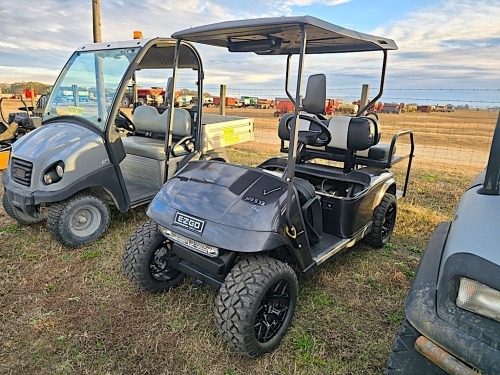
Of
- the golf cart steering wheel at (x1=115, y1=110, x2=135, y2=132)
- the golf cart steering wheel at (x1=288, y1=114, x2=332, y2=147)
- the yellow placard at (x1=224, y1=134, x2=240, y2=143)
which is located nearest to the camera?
the golf cart steering wheel at (x1=288, y1=114, x2=332, y2=147)

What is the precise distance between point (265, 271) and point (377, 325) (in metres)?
0.98

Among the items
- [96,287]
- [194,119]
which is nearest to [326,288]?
[96,287]

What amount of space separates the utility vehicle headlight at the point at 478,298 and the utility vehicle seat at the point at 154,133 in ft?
10.3

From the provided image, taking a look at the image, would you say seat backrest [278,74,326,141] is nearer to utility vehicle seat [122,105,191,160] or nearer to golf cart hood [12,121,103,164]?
utility vehicle seat [122,105,191,160]

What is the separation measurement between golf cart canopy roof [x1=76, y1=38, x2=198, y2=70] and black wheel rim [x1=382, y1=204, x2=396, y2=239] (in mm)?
2701

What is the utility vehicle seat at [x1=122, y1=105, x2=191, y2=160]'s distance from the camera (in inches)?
157

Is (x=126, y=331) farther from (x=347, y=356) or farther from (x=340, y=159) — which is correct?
(x=340, y=159)

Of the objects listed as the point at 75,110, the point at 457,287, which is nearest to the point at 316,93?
the point at 457,287

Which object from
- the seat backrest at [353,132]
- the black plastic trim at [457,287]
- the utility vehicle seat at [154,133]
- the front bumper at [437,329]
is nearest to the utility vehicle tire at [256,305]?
the front bumper at [437,329]

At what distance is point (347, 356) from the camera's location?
212cm

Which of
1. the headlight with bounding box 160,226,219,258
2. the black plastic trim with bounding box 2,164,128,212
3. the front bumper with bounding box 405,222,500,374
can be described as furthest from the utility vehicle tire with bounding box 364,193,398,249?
the black plastic trim with bounding box 2,164,128,212

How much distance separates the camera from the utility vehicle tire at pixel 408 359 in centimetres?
141

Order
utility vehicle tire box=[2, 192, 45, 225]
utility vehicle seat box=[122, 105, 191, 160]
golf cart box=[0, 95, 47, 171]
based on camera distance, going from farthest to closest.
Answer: golf cart box=[0, 95, 47, 171] < utility vehicle seat box=[122, 105, 191, 160] < utility vehicle tire box=[2, 192, 45, 225]

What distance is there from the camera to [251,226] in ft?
6.59
